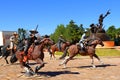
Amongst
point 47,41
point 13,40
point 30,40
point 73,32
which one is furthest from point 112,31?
point 30,40

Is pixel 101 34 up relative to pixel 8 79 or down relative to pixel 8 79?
up

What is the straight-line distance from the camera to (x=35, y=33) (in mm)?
13781

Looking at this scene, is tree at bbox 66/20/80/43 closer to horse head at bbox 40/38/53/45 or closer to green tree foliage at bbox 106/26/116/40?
green tree foliage at bbox 106/26/116/40

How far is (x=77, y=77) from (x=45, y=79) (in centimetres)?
159

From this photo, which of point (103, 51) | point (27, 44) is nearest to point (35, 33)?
point (27, 44)

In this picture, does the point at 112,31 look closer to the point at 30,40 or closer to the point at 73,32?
the point at 73,32

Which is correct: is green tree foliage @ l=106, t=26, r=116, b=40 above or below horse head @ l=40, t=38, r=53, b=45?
above

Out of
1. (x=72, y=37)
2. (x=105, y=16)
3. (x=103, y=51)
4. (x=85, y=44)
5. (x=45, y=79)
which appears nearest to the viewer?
(x=45, y=79)

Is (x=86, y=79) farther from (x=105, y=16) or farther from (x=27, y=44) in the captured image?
(x=105, y=16)

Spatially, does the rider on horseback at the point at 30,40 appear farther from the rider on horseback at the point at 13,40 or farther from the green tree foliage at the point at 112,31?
the green tree foliage at the point at 112,31

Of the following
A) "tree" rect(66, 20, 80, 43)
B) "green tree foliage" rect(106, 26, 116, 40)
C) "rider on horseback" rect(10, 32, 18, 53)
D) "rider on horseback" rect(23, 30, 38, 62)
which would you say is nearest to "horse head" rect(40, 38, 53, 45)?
"rider on horseback" rect(23, 30, 38, 62)

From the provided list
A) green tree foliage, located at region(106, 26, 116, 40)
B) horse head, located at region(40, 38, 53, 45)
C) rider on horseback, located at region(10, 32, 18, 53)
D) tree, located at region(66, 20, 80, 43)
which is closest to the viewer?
horse head, located at region(40, 38, 53, 45)

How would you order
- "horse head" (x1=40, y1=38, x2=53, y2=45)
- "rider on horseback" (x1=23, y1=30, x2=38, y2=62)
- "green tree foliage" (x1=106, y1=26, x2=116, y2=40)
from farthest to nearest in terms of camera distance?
"green tree foliage" (x1=106, y1=26, x2=116, y2=40), "horse head" (x1=40, y1=38, x2=53, y2=45), "rider on horseback" (x1=23, y1=30, x2=38, y2=62)

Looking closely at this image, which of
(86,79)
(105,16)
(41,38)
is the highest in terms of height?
(105,16)
